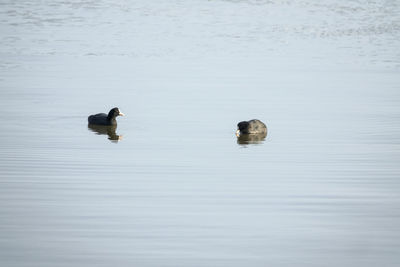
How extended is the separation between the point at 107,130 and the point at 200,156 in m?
4.58

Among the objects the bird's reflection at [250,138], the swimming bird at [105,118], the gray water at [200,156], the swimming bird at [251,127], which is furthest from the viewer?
the swimming bird at [105,118]

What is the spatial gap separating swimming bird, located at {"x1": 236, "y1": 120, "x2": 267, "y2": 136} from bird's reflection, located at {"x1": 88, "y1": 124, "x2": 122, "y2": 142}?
8.92 feet

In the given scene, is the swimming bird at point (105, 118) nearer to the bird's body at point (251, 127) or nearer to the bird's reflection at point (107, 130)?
the bird's reflection at point (107, 130)

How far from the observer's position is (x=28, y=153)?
54.3 ft

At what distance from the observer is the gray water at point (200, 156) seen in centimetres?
1048

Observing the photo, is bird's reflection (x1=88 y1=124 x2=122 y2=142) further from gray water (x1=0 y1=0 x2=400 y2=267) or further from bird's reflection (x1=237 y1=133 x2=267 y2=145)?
bird's reflection (x1=237 y1=133 x2=267 y2=145)

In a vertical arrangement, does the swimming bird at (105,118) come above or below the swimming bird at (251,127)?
above

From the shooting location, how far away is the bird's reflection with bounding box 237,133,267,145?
18719 millimetres

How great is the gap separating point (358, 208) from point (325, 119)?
31.7 feet

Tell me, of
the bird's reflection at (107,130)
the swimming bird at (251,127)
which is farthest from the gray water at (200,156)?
the swimming bird at (251,127)

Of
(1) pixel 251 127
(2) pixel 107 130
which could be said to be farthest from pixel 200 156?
(2) pixel 107 130

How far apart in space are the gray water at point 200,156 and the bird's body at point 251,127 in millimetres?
495

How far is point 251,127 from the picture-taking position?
19.4 m

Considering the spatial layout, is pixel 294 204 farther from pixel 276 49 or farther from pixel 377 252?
pixel 276 49
